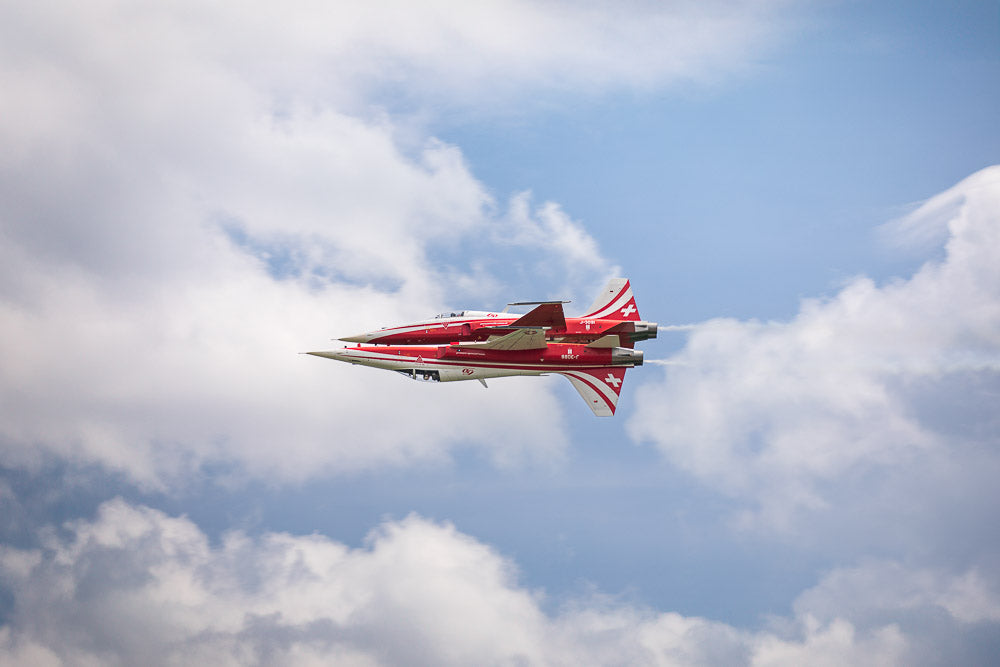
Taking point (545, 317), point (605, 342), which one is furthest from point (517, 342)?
point (605, 342)

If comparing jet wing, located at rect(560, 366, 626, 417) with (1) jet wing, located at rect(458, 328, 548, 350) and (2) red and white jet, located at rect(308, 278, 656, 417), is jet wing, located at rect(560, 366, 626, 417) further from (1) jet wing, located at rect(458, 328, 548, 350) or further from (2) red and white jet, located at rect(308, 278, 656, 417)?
(1) jet wing, located at rect(458, 328, 548, 350)

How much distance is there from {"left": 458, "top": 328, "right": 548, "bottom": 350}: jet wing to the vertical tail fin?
5795 mm

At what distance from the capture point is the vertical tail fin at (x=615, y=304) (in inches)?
3974

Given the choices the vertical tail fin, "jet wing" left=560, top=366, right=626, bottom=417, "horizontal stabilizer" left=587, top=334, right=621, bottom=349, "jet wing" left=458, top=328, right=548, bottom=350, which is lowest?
"jet wing" left=560, top=366, right=626, bottom=417

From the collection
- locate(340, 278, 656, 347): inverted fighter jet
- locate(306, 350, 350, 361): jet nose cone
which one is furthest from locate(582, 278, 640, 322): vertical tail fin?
locate(306, 350, 350, 361): jet nose cone

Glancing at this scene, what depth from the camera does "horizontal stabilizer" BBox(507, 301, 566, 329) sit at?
9650 centimetres

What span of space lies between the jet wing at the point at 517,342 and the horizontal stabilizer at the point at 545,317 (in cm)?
125

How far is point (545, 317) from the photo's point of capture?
96.9 meters

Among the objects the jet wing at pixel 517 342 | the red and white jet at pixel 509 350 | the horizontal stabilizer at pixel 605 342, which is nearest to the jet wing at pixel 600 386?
the red and white jet at pixel 509 350

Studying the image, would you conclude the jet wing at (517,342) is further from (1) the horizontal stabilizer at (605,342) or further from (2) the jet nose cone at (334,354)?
(2) the jet nose cone at (334,354)

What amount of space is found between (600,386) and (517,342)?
8.19 metres

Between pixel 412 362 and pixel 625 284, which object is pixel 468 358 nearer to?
pixel 412 362

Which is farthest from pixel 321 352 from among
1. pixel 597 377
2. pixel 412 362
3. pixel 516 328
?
pixel 597 377

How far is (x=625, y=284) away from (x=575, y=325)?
590 centimetres
